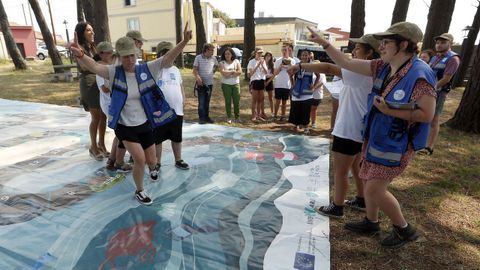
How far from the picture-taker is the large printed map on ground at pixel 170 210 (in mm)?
2338

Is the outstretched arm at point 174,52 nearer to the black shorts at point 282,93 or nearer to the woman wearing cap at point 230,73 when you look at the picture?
A: the woman wearing cap at point 230,73

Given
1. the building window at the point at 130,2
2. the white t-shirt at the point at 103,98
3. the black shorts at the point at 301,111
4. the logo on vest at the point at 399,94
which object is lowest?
the black shorts at the point at 301,111

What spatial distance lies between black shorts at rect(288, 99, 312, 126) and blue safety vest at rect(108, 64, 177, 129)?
3.23 m

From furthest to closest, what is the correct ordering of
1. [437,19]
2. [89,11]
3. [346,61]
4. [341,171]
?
[437,19] < [89,11] < [341,171] < [346,61]

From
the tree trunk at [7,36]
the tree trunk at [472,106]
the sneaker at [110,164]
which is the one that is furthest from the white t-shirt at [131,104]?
the tree trunk at [7,36]

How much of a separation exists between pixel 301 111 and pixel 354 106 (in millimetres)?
3248

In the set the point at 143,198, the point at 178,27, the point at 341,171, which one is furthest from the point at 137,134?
the point at 178,27

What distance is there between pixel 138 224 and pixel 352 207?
2036 millimetres

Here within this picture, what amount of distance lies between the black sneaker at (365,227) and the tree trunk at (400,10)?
9.28m

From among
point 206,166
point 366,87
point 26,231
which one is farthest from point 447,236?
point 26,231

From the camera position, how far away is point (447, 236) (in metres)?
2.76

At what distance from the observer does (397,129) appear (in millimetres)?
2074

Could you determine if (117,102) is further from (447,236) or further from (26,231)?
(447,236)

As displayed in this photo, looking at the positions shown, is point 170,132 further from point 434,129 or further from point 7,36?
point 7,36
